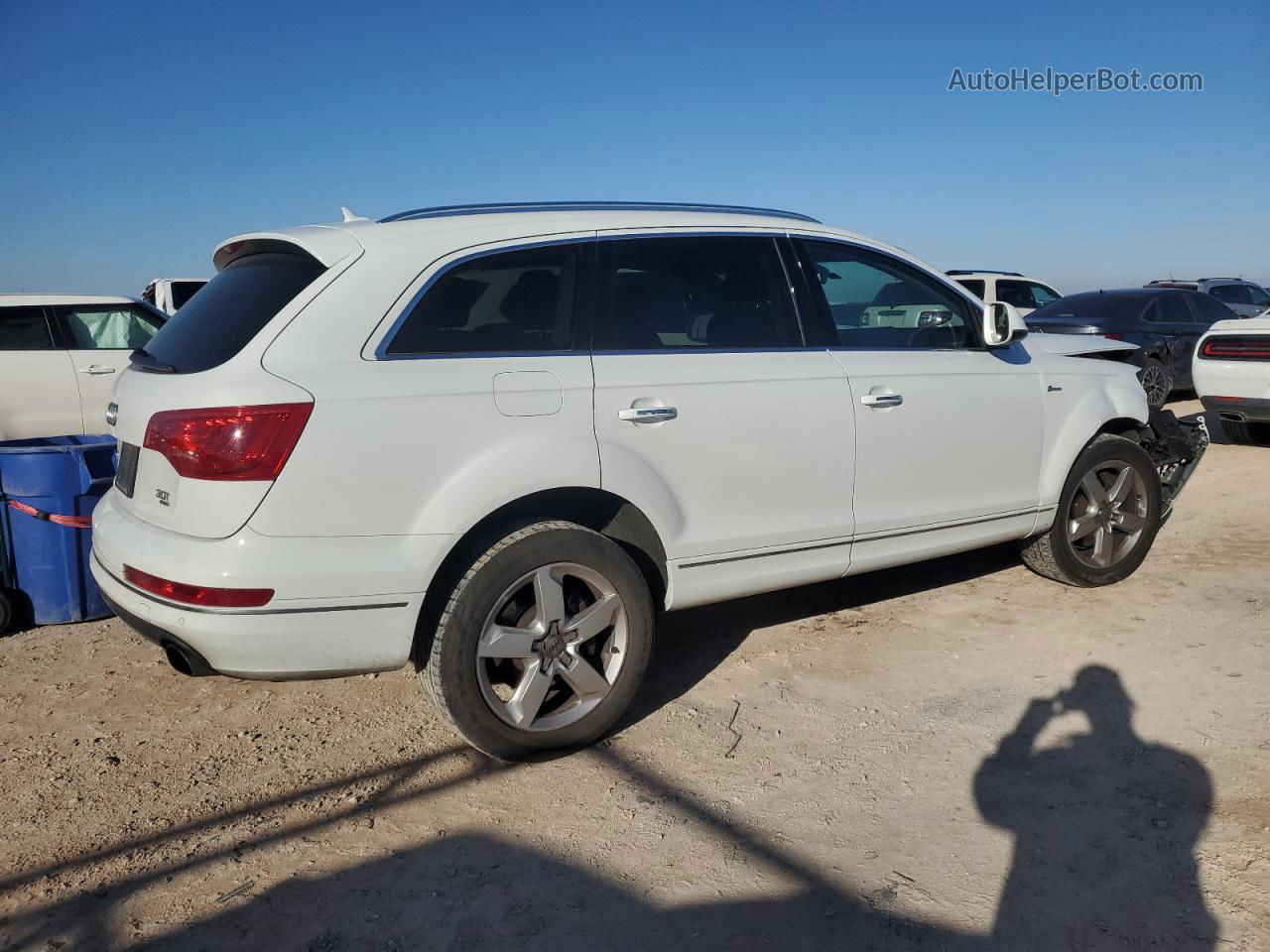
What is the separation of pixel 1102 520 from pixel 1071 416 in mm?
664

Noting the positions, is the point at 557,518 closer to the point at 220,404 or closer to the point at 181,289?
the point at 220,404

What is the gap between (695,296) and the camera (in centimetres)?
386

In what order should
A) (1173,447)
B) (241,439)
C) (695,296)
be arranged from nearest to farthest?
(241,439) < (695,296) < (1173,447)

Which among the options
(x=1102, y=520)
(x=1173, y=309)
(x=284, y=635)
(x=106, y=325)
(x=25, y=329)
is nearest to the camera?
(x=284, y=635)

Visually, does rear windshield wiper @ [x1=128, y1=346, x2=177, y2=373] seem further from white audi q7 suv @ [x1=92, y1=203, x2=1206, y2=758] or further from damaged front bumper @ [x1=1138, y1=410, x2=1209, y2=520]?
damaged front bumper @ [x1=1138, y1=410, x2=1209, y2=520]

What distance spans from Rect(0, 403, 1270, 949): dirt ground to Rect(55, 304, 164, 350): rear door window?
401 cm

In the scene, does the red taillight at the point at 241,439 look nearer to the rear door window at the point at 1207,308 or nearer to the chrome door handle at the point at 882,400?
the chrome door handle at the point at 882,400

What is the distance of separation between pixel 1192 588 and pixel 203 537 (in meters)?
4.78

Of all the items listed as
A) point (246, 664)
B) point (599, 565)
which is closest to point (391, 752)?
point (246, 664)

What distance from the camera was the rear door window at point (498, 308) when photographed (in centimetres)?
322

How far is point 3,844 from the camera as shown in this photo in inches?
116

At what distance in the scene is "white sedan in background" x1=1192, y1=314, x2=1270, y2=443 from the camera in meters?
8.73

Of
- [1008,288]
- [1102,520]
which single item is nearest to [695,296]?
[1102,520]

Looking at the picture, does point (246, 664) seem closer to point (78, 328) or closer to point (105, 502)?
point (105, 502)
